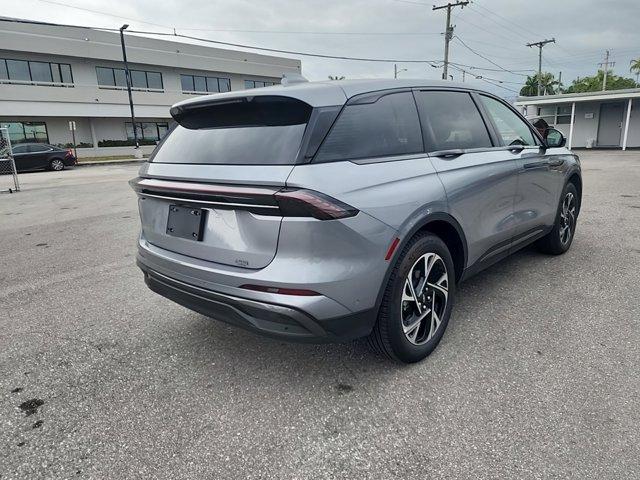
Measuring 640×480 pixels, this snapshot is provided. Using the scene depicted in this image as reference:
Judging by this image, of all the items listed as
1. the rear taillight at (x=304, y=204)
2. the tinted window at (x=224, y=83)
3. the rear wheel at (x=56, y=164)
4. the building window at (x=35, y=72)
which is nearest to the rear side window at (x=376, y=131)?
the rear taillight at (x=304, y=204)

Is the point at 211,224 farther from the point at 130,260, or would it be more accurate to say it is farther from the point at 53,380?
the point at 130,260

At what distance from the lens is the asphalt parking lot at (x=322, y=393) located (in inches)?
83.4

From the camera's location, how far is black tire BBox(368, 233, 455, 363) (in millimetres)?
2605

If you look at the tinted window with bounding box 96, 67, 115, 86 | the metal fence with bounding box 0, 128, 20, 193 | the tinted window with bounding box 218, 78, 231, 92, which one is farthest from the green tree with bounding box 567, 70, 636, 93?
the metal fence with bounding box 0, 128, 20, 193

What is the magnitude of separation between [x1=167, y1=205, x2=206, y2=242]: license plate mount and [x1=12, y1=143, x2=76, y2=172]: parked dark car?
944 inches

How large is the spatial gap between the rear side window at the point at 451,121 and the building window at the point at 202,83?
1589 inches

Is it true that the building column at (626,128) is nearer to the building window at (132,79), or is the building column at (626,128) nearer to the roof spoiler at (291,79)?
the roof spoiler at (291,79)

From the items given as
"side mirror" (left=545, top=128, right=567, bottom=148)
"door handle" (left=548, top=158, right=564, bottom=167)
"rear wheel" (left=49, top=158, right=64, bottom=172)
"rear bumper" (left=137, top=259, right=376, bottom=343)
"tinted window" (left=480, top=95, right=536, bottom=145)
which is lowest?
"rear wheel" (left=49, top=158, right=64, bottom=172)

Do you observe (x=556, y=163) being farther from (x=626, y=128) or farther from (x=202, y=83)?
(x=202, y=83)

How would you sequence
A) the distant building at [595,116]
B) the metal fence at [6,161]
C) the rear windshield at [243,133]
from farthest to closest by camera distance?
the distant building at [595,116] → the metal fence at [6,161] → the rear windshield at [243,133]

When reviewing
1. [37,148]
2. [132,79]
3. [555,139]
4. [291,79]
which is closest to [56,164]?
[37,148]

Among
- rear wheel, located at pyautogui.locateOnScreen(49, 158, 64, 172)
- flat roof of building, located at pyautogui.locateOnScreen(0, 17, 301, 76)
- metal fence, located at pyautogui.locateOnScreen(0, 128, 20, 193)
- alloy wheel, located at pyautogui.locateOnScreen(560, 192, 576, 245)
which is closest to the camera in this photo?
alloy wheel, located at pyautogui.locateOnScreen(560, 192, 576, 245)

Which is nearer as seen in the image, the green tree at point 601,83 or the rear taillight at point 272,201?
the rear taillight at point 272,201

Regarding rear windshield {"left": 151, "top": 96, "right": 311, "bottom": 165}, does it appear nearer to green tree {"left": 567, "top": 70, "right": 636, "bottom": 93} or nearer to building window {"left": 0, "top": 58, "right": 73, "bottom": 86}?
building window {"left": 0, "top": 58, "right": 73, "bottom": 86}
